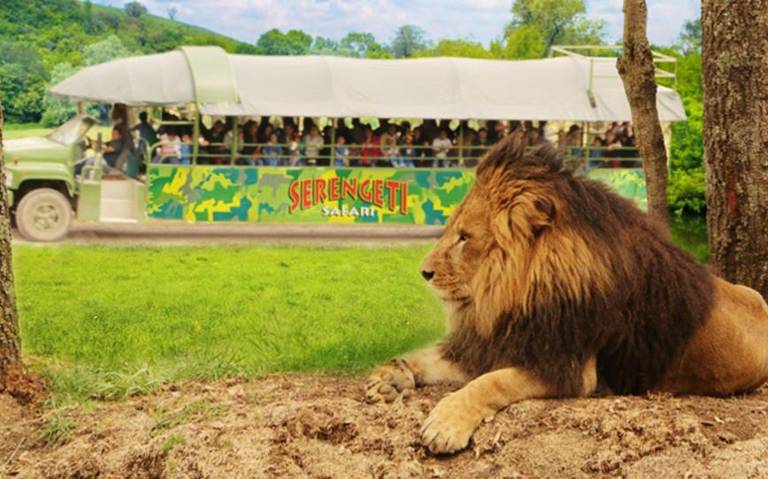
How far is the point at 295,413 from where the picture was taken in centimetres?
446

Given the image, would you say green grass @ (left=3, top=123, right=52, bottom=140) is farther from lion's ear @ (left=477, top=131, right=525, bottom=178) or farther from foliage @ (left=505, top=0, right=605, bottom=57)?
foliage @ (left=505, top=0, right=605, bottom=57)

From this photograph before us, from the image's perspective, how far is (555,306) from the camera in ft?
14.8

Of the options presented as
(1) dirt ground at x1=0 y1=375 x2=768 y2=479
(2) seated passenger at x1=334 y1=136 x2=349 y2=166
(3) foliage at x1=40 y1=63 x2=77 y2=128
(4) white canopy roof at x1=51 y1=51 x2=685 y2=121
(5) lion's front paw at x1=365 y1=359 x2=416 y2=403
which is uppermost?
(4) white canopy roof at x1=51 y1=51 x2=685 y2=121

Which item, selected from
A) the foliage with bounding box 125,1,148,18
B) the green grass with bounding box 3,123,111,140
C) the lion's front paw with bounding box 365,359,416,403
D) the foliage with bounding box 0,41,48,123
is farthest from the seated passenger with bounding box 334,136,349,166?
the foliage with bounding box 125,1,148,18

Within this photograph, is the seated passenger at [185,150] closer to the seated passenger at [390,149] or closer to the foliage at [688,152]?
the seated passenger at [390,149]

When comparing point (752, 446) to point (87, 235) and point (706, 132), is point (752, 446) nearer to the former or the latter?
→ point (706, 132)

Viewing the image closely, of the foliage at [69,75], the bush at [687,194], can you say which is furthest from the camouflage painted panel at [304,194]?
the bush at [687,194]

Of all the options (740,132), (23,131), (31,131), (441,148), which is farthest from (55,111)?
(740,132)

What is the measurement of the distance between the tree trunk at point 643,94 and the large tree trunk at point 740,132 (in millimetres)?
607

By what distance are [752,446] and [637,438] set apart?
0.41 m

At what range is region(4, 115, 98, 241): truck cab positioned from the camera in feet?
44.7

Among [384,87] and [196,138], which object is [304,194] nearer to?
[196,138]

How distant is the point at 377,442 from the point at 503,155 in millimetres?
1271

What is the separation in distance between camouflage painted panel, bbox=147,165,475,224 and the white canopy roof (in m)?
0.87
